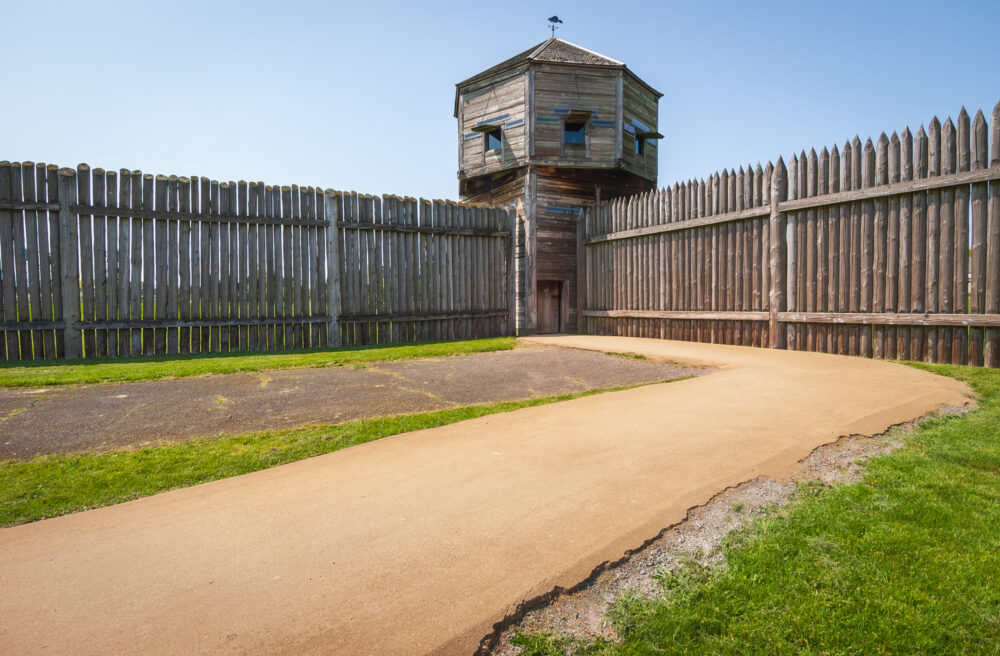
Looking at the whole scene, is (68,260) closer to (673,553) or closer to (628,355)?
(628,355)

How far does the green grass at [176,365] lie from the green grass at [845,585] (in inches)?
260

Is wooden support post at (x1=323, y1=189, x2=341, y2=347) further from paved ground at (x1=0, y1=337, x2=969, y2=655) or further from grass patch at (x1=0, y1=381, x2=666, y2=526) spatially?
paved ground at (x1=0, y1=337, x2=969, y2=655)

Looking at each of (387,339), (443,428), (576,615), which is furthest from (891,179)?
(387,339)

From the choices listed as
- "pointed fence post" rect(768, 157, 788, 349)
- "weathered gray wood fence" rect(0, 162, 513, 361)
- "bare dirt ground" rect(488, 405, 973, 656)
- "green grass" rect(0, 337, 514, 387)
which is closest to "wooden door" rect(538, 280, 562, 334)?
"weathered gray wood fence" rect(0, 162, 513, 361)

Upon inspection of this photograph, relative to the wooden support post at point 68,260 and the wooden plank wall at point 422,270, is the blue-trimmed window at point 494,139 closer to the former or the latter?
the wooden plank wall at point 422,270

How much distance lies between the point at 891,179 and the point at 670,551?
8063 millimetres

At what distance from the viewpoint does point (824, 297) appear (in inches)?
341

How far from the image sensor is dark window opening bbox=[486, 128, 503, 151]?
52.2 feet

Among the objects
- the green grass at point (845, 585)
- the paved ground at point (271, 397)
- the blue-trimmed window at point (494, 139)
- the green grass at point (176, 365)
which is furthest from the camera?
the blue-trimmed window at point (494, 139)

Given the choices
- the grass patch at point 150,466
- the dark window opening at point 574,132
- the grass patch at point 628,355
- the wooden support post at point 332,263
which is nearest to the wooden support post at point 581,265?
the dark window opening at point 574,132

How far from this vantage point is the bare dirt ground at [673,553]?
1754 millimetres

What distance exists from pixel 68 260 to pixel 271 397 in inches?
249

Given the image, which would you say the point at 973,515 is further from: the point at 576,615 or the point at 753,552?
the point at 576,615

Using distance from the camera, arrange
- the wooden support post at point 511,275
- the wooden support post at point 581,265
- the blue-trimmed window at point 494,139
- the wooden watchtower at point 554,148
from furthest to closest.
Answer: the blue-trimmed window at point 494,139 < the wooden watchtower at point 554,148 < the wooden support post at point 581,265 < the wooden support post at point 511,275
